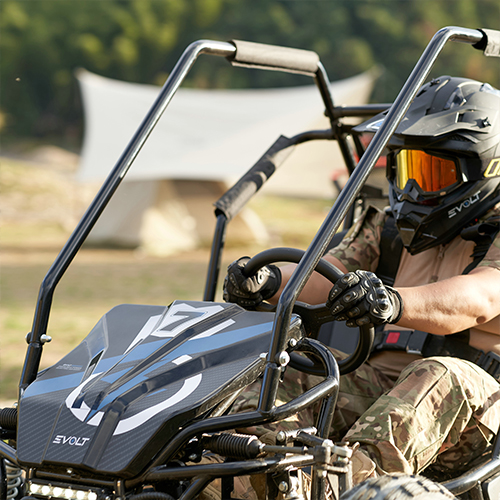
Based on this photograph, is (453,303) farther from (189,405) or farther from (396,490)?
(189,405)

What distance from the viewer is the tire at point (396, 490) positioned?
4.47ft

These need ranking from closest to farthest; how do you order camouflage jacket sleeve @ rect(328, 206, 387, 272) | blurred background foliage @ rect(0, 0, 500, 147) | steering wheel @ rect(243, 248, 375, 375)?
steering wheel @ rect(243, 248, 375, 375) < camouflage jacket sleeve @ rect(328, 206, 387, 272) < blurred background foliage @ rect(0, 0, 500, 147)

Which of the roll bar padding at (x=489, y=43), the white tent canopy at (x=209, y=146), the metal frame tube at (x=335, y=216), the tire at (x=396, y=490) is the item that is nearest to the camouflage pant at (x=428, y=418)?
the tire at (x=396, y=490)

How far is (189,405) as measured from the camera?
57.9 inches

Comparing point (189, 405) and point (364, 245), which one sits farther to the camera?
point (364, 245)

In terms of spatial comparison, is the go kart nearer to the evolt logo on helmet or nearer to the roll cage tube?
the roll cage tube

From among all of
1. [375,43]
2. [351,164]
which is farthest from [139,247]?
[375,43]

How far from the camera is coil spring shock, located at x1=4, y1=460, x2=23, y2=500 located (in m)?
1.65

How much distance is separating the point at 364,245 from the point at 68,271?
25.2 feet

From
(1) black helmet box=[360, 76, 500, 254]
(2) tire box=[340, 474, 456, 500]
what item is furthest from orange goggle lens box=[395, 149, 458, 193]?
(2) tire box=[340, 474, 456, 500]

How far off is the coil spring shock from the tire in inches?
29.7

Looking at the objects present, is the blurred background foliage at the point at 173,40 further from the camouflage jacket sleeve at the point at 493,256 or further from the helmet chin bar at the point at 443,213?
the camouflage jacket sleeve at the point at 493,256

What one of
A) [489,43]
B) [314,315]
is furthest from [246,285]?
[489,43]

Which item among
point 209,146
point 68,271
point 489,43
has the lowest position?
point 68,271
